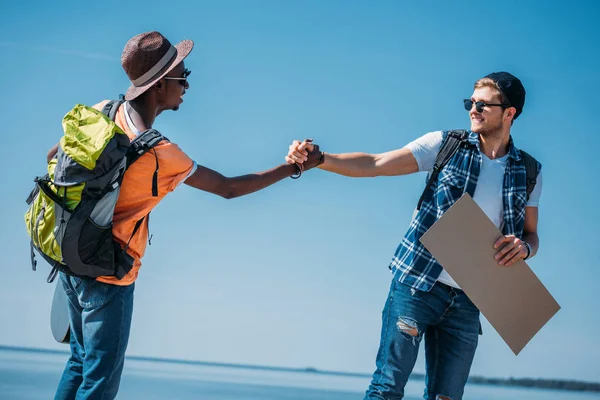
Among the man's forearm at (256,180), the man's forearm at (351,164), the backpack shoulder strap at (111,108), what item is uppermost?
the man's forearm at (351,164)

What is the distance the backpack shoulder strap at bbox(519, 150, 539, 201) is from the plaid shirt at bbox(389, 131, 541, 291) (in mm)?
51

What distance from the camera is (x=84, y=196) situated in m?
2.74

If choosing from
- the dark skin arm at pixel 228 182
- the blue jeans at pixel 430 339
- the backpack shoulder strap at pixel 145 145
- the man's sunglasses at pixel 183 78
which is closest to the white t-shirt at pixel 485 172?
the blue jeans at pixel 430 339

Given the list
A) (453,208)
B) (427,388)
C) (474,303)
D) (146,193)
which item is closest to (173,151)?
(146,193)

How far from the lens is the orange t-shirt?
285 centimetres

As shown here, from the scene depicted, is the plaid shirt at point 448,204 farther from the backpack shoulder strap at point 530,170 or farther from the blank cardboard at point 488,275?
the blank cardboard at point 488,275

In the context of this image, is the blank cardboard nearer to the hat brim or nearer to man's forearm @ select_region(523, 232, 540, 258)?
man's forearm @ select_region(523, 232, 540, 258)

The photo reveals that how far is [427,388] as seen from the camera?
12.1 ft

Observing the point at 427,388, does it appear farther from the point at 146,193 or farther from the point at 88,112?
the point at 88,112

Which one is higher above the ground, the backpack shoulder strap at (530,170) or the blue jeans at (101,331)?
the backpack shoulder strap at (530,170)

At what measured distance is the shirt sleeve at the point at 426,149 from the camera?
3.74m

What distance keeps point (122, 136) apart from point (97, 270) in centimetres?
51

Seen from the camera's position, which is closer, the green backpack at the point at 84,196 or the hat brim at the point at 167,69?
the green backpack at the point at 84,196

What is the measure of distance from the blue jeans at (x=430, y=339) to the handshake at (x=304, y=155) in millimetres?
710
